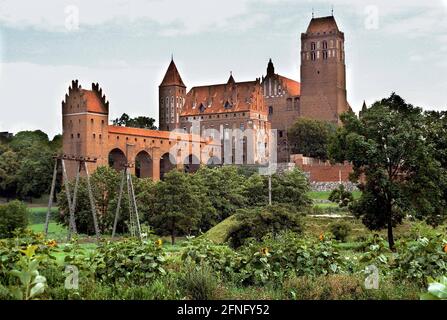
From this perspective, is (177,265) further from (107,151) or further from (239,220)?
(107,151)

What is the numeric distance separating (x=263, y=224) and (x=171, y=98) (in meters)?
52.9

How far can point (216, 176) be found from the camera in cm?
3672

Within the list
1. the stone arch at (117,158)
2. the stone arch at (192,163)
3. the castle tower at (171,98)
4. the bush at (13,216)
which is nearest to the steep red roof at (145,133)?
the stone arch at (117,158)

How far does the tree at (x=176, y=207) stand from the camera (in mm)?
29688

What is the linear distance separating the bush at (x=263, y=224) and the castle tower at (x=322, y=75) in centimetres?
5399

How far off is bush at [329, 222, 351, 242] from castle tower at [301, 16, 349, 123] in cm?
4965

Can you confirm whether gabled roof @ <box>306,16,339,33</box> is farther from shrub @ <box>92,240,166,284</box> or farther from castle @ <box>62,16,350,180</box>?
shrub @ <box>92,240,166,284</box>

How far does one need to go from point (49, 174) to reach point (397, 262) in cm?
4484

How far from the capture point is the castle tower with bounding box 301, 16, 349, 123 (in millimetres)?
72938

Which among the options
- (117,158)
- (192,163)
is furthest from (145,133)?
(192,163)

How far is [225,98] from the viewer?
71625mm

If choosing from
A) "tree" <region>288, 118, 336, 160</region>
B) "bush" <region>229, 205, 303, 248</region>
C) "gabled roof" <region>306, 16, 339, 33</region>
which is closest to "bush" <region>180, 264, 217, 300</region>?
"bush" <region>229, 205, 303, 248</region>

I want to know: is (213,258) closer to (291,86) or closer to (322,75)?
(322,75)

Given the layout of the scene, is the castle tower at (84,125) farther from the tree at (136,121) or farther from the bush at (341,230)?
the bush at (341,230)
